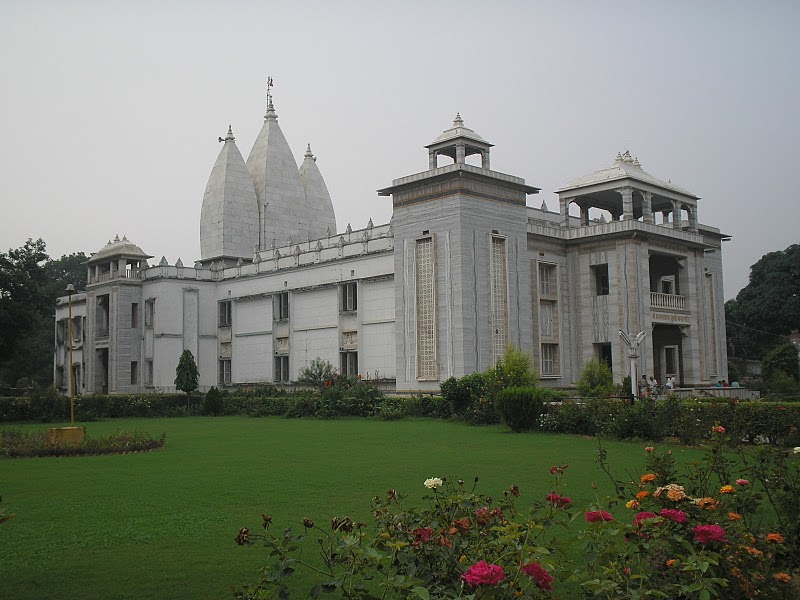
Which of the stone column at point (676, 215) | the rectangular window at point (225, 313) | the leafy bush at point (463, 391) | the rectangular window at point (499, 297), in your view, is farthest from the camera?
the rectangular window at point (225, 313)

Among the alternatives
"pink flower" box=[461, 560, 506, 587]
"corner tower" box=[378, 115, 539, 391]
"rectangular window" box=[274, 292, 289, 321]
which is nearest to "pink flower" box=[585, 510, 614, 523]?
"pink flower" box=[461, 560, 506, 587]

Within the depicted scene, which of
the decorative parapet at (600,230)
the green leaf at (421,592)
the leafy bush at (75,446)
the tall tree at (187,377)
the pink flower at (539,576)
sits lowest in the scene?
the leafy bush at (75,446)

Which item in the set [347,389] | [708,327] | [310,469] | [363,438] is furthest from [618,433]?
[708,327]

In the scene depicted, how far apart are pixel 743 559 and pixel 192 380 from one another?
31693 mm

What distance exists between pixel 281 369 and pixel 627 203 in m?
17.7

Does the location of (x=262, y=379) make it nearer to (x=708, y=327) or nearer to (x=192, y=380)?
(x=192, y=380)

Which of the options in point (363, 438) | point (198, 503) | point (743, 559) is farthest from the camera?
point (363, 438)

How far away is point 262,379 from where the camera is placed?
3956 centimetres

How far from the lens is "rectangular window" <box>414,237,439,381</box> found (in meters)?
29.6

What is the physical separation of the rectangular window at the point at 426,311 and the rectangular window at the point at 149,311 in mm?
16988

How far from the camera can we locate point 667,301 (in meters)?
33.6

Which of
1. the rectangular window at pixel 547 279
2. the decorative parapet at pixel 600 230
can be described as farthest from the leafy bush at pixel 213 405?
the decorative parapet at pixel 600 230

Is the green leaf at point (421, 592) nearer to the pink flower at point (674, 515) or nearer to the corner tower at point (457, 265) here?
the pink flower at point (674, 515)

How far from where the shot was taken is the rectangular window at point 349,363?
115 ft
